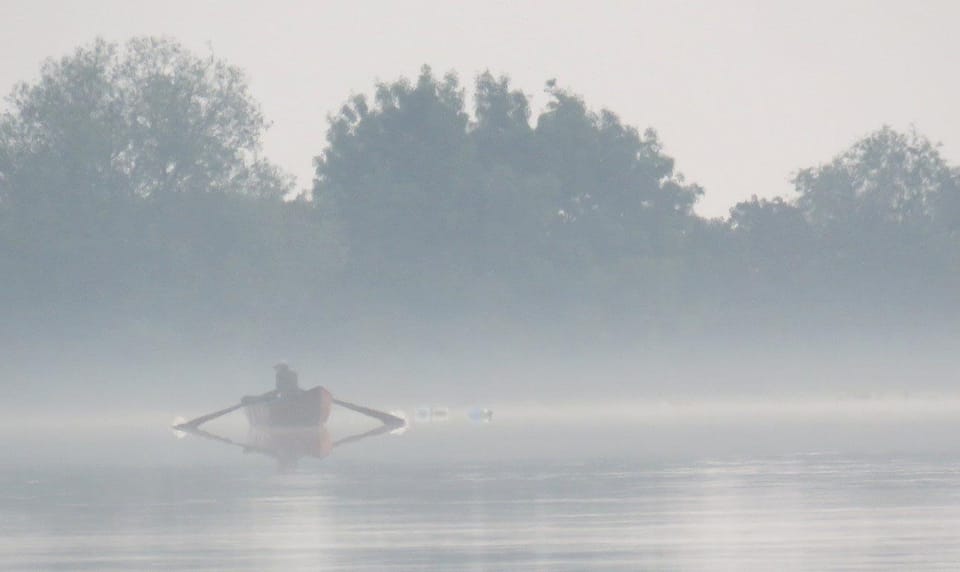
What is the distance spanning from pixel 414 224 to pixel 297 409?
47.3 meters

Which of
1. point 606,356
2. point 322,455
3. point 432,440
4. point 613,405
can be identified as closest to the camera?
point 322,455

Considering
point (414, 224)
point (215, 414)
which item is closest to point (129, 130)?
point (414, 224)

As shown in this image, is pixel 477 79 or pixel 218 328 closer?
pixel 218 328

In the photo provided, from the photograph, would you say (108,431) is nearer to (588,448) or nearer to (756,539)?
(588,448)

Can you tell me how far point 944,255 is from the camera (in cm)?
10600

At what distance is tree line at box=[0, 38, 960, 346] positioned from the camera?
83.8 meters

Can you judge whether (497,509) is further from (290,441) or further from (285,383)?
(285,383)

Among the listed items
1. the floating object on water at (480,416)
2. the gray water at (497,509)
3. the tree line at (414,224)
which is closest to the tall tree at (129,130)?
the tree line at (414,224)

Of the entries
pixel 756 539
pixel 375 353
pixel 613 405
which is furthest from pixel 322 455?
pixel 375 353

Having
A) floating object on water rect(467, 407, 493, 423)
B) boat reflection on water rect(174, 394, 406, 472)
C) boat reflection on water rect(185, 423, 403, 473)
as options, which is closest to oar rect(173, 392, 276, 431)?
boat reflection on water rect(174, 394, 406, 472)

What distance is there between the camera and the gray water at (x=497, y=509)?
18250 millimetres

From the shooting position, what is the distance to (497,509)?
2320cm

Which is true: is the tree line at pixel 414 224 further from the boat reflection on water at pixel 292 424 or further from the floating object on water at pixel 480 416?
the boat reflection on water at pixel 292 424

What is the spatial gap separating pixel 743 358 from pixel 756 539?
8373 centimetres
